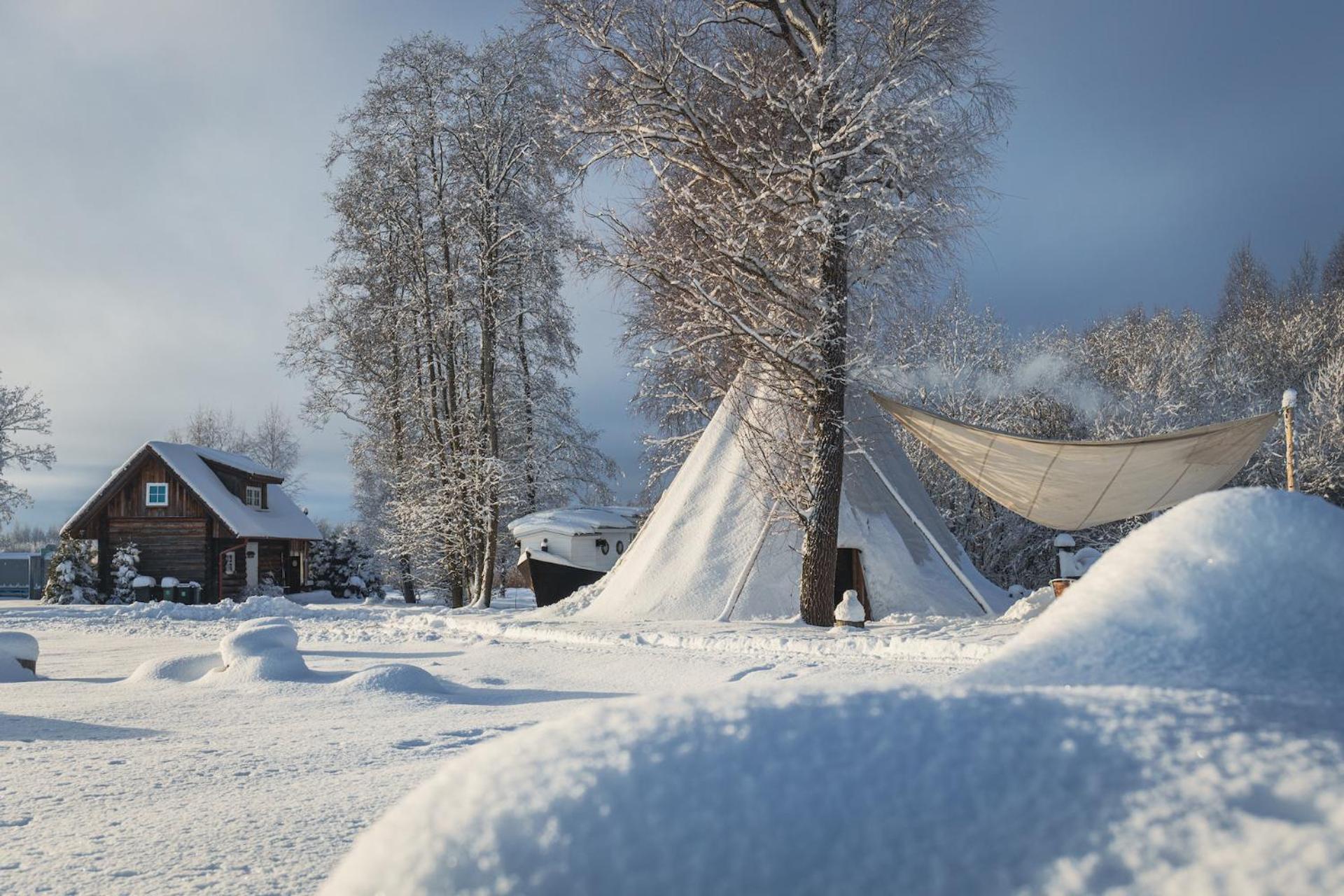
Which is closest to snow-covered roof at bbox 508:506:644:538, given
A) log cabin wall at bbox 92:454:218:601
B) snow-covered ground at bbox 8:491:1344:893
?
log cabin wall at bbox 92:454:218:601

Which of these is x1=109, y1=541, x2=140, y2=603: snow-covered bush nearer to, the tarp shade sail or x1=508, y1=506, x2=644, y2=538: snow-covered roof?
x1=508, y1=506, x2=644, y2=538: snow-covered roof

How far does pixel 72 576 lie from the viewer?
24891mm

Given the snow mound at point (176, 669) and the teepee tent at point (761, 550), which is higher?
the teepee tent at point (761, 550)

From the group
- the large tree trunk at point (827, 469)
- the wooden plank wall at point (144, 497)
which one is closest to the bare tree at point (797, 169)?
the large tree trunk at point (827, 469)

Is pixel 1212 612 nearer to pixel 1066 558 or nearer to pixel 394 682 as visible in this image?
pixel 394 682

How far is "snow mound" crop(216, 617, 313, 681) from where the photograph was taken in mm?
6895

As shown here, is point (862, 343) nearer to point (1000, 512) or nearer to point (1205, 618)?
point (1205, 618)

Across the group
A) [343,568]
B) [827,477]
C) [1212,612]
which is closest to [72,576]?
[343,568]

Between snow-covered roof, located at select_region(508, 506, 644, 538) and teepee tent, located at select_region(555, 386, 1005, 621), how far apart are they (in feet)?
21.9

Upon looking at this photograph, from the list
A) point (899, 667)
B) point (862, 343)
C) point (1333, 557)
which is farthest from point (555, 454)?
point (1333, 557)

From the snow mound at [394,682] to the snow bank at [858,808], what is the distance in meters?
5.67

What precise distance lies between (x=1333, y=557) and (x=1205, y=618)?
250 mm

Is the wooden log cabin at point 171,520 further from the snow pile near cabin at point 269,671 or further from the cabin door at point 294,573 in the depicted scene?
the snow pile near cabin at point 269,671

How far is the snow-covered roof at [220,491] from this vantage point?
25.9 metres
